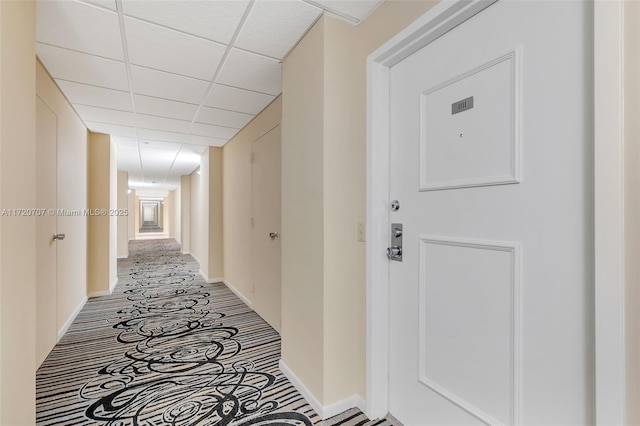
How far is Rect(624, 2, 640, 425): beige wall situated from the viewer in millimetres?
797

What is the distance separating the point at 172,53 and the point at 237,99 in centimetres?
91

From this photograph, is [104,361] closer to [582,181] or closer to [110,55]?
[110,55]

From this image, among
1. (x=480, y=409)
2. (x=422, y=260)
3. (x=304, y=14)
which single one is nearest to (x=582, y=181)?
(x=422, y=260)

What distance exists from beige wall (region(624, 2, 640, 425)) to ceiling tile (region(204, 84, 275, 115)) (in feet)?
8.49

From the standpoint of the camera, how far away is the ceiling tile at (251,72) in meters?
2.17

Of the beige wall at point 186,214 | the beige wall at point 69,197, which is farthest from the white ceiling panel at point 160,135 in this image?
the beige wall at point 186,214

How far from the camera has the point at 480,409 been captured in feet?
4.06

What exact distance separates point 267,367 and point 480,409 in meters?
1.55

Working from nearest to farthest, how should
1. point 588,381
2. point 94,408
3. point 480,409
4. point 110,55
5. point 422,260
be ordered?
point 588,381 < point 480,409 < point 422,260 < point 94,408 < point 110,55

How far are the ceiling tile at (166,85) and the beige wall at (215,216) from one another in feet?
7.15

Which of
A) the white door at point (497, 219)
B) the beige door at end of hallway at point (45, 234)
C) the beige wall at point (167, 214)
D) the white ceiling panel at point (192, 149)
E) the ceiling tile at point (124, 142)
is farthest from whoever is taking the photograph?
the beige wall at point (167, 214)

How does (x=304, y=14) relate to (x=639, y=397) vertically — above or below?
above

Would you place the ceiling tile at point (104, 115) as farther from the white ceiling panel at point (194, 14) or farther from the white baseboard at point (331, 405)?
the white baseboard at point (331, 405)

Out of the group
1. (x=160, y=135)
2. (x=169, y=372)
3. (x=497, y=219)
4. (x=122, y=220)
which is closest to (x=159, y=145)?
(x=160, y=135)
